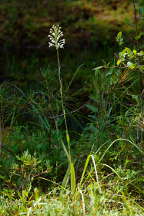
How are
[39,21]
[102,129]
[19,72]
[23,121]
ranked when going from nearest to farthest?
[102,129] < [23,121] < [19,72] < [39,21]

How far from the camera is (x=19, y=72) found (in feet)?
17.9

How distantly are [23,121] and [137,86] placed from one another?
1165mm

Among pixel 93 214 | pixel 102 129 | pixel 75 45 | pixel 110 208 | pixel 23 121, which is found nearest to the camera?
pixel 93 214

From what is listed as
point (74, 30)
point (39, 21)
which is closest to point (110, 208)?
point (74, 30)

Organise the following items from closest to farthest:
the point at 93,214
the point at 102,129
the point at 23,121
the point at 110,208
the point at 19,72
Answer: the point at 93,214
the point at 110,208
the point at 102,129
the point at 23,121
the point at 19,72

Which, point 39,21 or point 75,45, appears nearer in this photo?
point 75,45

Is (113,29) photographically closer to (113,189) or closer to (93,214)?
(113,189)

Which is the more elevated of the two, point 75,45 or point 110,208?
point 75,45

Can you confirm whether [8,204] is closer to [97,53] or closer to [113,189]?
[113,189]

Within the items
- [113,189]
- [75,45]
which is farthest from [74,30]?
[113,189]

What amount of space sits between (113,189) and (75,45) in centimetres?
314

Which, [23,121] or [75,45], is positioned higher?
[75,45]

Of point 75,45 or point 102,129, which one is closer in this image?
point 102,129

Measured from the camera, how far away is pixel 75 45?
6031 mm
